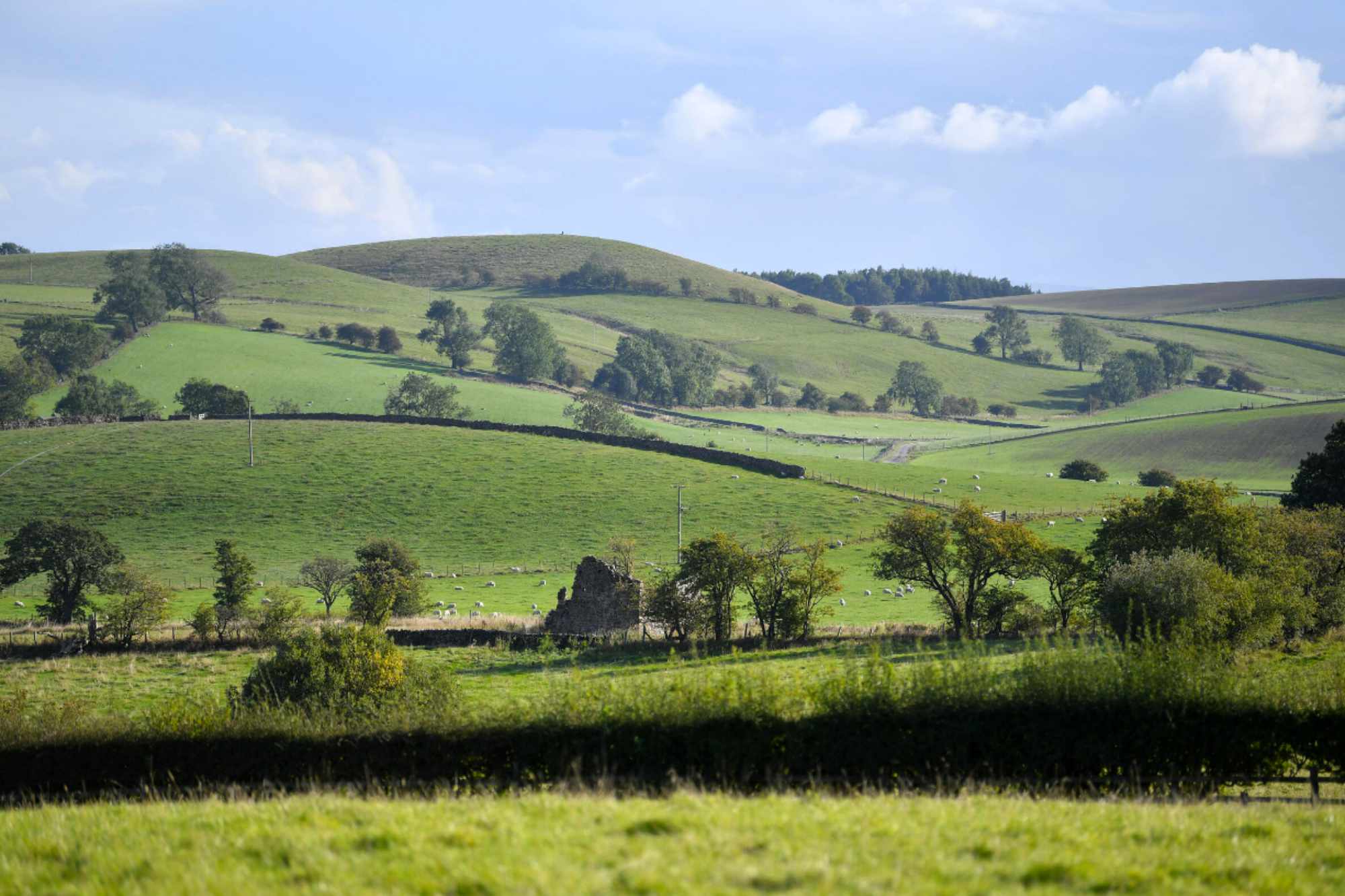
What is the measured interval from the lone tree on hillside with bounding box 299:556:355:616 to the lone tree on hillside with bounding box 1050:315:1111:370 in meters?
154

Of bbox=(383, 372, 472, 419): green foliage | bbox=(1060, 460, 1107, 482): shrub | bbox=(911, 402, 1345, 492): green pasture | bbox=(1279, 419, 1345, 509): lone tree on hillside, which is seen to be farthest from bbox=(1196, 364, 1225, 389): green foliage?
bbox=(383, 372, 472, 419): green foliage

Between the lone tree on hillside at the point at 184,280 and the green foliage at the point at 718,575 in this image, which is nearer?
the green foliage at the point at 718,575

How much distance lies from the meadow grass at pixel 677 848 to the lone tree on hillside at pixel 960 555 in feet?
108

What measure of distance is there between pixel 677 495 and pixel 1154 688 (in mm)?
57968

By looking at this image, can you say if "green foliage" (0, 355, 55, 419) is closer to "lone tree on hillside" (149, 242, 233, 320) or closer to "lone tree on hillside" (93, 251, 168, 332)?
"lone tree on hillside" (93, 251, 168, 332)

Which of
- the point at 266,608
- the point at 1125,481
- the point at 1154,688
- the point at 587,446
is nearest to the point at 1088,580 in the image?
the point at 1154,688

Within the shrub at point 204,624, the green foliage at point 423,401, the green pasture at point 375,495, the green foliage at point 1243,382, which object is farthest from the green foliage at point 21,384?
the green foliage at point 1243,382

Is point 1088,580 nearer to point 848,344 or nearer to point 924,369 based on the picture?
point 924,369

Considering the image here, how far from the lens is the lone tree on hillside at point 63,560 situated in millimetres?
50594

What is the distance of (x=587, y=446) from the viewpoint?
85938 mm

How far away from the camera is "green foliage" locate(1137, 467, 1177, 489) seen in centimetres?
9425

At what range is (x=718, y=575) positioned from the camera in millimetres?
45906

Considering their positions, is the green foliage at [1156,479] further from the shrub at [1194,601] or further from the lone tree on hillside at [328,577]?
the lone tree on hillside at [328,577]

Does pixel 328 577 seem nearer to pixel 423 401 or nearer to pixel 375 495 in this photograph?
pixel 375 495
